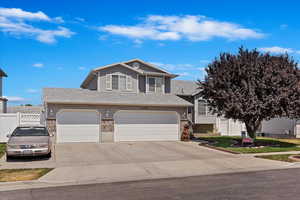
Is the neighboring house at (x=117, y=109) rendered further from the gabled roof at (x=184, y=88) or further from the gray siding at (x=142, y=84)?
the gabled roof at (x=184, y=88)

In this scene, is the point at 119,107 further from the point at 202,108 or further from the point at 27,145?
the point at 202,108

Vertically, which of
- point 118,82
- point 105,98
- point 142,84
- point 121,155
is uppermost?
point 118,82

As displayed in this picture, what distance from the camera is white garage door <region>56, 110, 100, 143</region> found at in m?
20.1

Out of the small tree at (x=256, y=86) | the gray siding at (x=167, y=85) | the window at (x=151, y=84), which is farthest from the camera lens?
the gray siding at (x=167, y=85)

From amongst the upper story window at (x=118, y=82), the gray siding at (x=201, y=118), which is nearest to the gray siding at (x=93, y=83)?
the upper story window at (x=118, y=82)

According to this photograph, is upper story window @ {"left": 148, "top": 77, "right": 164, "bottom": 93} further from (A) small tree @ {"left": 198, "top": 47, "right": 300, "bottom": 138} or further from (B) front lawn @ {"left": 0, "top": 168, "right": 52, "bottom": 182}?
(B) front lawn @ {"left": 0, "top": 168, "right": 52, "bottom": 182}

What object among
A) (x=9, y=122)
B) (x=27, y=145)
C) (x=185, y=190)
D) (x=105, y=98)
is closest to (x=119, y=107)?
(x=105, y=98)

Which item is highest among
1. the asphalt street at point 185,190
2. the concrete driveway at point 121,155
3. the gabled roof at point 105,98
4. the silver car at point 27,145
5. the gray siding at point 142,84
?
the gray siding at point 142,84

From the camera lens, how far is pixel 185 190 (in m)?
8.16

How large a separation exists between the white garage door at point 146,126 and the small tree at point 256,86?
4693mm

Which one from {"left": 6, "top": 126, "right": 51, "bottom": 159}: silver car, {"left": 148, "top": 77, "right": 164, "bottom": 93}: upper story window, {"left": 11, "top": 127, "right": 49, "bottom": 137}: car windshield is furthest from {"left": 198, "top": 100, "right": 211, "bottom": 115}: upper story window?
{"left": 6, "top": 126, "right": 51, "bottom": 159}: silver car

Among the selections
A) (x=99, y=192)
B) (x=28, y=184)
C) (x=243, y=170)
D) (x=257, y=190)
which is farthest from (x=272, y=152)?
(x=28, y=184)

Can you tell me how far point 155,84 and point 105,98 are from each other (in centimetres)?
567

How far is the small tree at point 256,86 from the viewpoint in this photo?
695 inches
